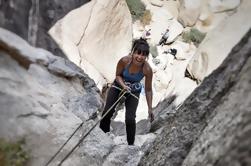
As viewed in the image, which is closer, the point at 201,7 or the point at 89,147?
the point at 89,147

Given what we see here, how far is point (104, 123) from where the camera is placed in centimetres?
743

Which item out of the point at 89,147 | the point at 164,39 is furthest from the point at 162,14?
the point at 89,147

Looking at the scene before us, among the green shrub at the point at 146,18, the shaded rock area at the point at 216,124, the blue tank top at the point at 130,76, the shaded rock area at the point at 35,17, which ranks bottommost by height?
the green shrub at the point at 146,18

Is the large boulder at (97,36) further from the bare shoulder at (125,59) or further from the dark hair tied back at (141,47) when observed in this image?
the dark hair tied back at (141,47)

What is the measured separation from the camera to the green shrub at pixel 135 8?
A: 17678mm

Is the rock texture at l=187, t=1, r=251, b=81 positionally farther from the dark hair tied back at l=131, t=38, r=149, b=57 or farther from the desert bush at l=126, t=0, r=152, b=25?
the dark hair tied back at l=131, t=38, r=149, b=57

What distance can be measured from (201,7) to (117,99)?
12.6 m

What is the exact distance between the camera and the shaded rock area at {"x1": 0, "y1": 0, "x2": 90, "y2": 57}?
9.13m

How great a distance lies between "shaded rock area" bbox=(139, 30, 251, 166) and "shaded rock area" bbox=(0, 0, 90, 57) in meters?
5.28

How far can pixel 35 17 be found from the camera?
10.9 metres

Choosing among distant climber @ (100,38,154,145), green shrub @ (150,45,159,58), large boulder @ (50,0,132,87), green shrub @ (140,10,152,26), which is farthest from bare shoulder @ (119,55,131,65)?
green shrub @ (140,10,152,26)

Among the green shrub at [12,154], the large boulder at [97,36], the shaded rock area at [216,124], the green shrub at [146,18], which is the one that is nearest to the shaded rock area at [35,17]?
the large boulder at [97,36]

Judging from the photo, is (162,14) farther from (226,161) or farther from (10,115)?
(226,161)

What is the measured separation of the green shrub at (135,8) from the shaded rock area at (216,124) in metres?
13.0
